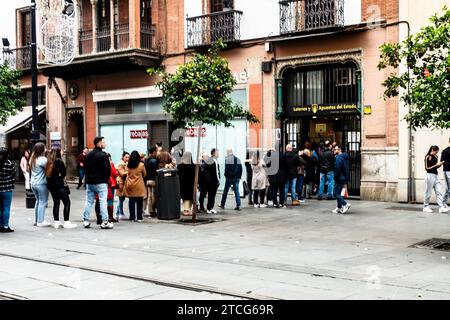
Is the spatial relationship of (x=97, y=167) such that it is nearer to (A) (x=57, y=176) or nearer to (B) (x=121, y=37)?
(A) (x=57, y=176)

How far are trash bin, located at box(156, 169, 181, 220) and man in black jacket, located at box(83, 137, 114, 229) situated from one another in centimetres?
164

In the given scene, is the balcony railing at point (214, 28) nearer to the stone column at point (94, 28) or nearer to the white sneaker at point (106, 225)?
the stone column at point (94, 28)

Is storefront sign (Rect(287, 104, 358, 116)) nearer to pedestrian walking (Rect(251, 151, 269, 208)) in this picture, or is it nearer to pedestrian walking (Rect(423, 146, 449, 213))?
pedestrian walking (Rect(251, 151, 269, 208))

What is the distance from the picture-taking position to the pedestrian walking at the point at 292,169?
1792cm

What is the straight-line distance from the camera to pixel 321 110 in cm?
2044

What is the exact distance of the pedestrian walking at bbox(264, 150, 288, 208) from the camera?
17.5 m

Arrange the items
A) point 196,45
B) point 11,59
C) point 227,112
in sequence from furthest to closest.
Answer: point 11,59
point 196,45
point 227,112

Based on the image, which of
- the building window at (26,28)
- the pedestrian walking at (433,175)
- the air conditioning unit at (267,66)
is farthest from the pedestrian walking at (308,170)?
the building window at (26,28)

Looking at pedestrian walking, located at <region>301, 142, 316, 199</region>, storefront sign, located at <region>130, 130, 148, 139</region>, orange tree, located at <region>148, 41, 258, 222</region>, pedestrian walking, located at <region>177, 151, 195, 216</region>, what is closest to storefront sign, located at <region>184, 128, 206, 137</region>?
storefront sign, located at <region>130, 130, 148, 139</region>

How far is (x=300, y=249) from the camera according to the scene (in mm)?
10914

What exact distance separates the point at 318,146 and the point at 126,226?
28.7 ft

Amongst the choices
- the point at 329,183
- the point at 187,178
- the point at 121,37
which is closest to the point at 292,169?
the point at 329,183

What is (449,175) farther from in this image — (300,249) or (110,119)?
(110,119)
